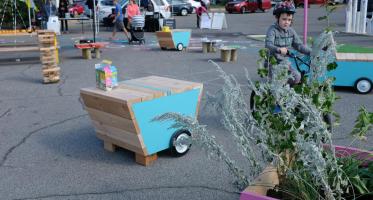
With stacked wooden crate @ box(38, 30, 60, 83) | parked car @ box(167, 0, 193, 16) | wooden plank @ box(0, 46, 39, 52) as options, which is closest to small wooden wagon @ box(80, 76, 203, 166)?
stacked wooden crate @ box(38, 30, 60, 83)

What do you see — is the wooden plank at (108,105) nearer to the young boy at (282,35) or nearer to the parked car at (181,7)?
the young boy at (282,35)

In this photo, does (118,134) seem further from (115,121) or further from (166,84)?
(166,84)

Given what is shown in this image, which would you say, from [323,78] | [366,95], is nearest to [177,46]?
[366,95]

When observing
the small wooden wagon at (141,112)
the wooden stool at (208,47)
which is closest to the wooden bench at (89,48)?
the wooden stool at (208,47)

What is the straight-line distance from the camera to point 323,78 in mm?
2955

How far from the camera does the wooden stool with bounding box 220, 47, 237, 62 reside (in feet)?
39.5

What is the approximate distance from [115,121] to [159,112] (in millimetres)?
484

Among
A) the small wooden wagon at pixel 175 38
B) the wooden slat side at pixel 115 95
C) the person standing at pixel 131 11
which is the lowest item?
the wooden slat side at pixel 115 95

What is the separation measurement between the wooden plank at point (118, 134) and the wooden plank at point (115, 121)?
5 cm

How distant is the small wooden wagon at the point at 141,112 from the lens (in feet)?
15.2

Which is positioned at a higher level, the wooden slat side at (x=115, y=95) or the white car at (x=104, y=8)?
the white car at (x=104, y=8)

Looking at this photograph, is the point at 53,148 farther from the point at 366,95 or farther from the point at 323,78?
the point at 366,95

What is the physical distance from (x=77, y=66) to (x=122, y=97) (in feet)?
26.2

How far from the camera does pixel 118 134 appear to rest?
16.3 feet
